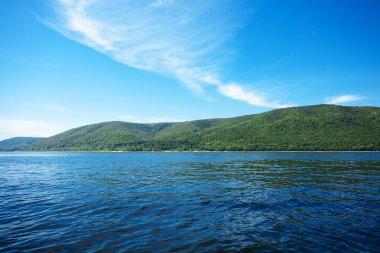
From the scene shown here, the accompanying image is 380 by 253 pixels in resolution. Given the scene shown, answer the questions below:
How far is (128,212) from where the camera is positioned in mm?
18641

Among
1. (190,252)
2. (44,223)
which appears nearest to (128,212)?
(44,223)

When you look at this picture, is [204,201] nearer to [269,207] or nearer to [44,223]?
[269,207]

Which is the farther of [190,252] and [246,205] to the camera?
[246,205]

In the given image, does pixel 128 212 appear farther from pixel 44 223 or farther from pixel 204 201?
pixel 204 201

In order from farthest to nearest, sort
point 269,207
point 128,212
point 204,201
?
point 204,201 < point 269,207 < point 128,212

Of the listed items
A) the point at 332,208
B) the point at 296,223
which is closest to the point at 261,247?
the point at 296,223

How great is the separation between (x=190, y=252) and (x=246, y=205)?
10716mm

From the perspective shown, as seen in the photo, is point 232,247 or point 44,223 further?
Result: point 44,223

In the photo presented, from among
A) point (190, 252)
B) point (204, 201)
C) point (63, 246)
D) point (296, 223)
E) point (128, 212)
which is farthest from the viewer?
point (204, 201)

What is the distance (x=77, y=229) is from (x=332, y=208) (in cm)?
1976

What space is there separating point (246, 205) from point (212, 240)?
29.2 ft

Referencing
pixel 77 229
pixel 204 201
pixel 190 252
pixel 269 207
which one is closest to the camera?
pixel 190 252

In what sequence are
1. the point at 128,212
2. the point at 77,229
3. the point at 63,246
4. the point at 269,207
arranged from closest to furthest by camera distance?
1. the point at 63,246
2. the point at 77,229
3. the point at 128,212
4. the point at 269,207

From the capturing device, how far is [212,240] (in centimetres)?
1272
